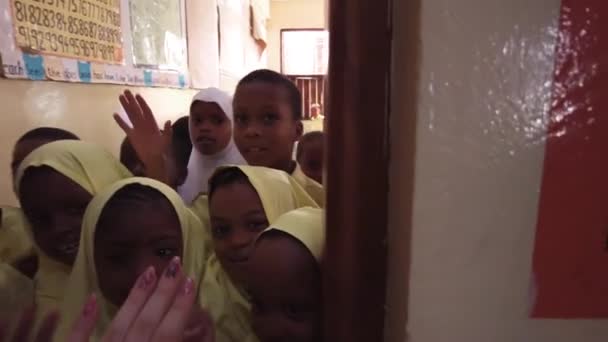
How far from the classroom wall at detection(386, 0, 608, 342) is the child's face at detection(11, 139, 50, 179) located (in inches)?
47.4

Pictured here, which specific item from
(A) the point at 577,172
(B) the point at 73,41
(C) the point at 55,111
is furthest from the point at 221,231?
(B) the point at 73,41

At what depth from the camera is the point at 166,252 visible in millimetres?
914

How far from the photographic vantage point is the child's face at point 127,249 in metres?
0.86

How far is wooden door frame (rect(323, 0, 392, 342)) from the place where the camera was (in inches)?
14.3

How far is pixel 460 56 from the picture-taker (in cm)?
35

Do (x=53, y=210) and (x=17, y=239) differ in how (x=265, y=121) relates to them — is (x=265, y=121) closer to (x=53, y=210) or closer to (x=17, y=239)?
(x=53, y=210)

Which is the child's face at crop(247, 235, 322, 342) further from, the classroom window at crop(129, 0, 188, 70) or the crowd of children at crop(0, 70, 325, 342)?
the classroom window at crop(129, 0, 188, 70)

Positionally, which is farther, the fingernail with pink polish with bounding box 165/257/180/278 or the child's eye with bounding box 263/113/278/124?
the child's eye with bounding box 263/113/278/124

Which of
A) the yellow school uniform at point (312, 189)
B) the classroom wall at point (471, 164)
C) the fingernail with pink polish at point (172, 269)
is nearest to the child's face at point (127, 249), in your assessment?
the fingernail with pink polish at point (172, 269)

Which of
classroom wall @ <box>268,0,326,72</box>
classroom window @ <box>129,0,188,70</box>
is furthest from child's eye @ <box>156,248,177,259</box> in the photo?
classroom wall @ <box>268,0,326,72</box>

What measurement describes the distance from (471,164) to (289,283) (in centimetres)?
43

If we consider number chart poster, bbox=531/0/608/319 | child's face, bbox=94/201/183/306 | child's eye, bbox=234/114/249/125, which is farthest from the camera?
child's eye, bbox=234/114/249/125

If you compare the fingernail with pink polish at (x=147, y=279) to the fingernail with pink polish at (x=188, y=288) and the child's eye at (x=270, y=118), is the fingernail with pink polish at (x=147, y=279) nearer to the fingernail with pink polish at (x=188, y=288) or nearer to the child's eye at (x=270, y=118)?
the fingernail with pink polish at (x=188, y=288)

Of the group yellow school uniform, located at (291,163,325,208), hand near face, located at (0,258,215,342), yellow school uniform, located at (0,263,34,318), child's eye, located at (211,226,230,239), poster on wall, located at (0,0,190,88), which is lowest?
yellow school uniform, located at (0,263,34,318)
